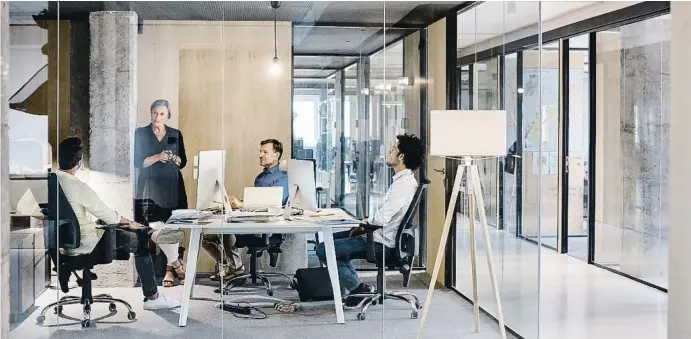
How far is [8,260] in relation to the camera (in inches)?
179

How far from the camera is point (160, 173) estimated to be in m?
4.74

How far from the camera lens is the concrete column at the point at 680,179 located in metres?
4.29

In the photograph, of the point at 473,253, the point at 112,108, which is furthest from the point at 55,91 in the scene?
the point at 473,253

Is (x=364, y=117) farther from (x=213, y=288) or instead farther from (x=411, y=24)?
(x=213, y=288)

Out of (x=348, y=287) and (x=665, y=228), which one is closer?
(x=348, y=287)

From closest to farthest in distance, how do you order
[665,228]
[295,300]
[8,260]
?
[8,260]
[295,300]
[665,228]

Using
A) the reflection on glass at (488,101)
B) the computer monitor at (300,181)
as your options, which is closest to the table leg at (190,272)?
the computer monitor at (300,181)

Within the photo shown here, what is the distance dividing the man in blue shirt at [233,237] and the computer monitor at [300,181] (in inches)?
4.2

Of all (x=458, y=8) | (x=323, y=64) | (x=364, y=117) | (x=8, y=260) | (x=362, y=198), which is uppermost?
(x=458, y=8)

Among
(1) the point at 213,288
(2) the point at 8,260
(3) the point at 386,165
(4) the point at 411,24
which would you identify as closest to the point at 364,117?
(3) the point at 386,165

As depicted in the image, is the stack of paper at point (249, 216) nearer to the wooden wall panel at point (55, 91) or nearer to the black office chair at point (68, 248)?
the black office chair at point (68, 248)

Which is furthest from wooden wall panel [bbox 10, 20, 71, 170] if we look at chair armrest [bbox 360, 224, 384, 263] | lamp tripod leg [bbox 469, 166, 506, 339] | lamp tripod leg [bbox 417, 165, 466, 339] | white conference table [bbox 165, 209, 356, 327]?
lamp tripod leg [bbox 469, 166, 506, 339]

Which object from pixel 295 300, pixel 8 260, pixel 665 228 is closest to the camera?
pixel 8 260

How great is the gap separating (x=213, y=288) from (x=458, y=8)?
2493 mm
